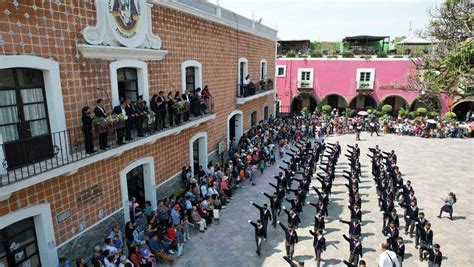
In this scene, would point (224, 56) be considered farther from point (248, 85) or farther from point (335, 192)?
point (335, 192)

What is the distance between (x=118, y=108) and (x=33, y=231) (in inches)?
156

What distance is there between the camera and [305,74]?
117ft

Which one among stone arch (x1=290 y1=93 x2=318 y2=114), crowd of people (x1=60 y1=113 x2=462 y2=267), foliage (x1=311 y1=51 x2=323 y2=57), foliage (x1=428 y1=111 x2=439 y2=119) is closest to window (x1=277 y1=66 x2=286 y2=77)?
stone arch (x1=290 y1=93 x2=318 y2=114)

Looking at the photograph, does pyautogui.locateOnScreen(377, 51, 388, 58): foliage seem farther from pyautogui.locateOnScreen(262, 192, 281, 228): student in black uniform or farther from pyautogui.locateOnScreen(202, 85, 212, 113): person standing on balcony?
pyautogui.locateOnScreen(262, 192, 281, 228): student in black uniform

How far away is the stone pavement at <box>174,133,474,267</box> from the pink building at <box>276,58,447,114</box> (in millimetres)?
14331

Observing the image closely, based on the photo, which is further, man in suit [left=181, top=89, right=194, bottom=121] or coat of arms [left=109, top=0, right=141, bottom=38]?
man in suit [left=181, top=89, right=194, bottom=121]

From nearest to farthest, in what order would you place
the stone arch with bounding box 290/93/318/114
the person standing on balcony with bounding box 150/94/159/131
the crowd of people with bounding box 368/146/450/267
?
1. the crowd of people with bounding box 368/146/450/267
2. the person standing on balcony with bounding box 150/94/159/131
3. the stone arch with bounding box 290/93/318/114

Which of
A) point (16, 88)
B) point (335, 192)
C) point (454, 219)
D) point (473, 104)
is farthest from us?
point (473, 104)

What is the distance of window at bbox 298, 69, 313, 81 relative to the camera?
35406 millimetres

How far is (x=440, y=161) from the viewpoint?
20.9 metres

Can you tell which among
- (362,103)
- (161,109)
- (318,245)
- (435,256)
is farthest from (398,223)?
(362,103)

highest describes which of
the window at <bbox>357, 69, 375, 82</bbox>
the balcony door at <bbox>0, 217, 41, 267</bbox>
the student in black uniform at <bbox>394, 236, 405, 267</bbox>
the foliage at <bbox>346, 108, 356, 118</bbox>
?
the window at <bbox>357, 69, 375, 82</bbox>

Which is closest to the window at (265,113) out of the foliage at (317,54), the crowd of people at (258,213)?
the crowd of people at (258,213)

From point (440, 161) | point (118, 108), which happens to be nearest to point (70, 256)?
point (118, 108)
